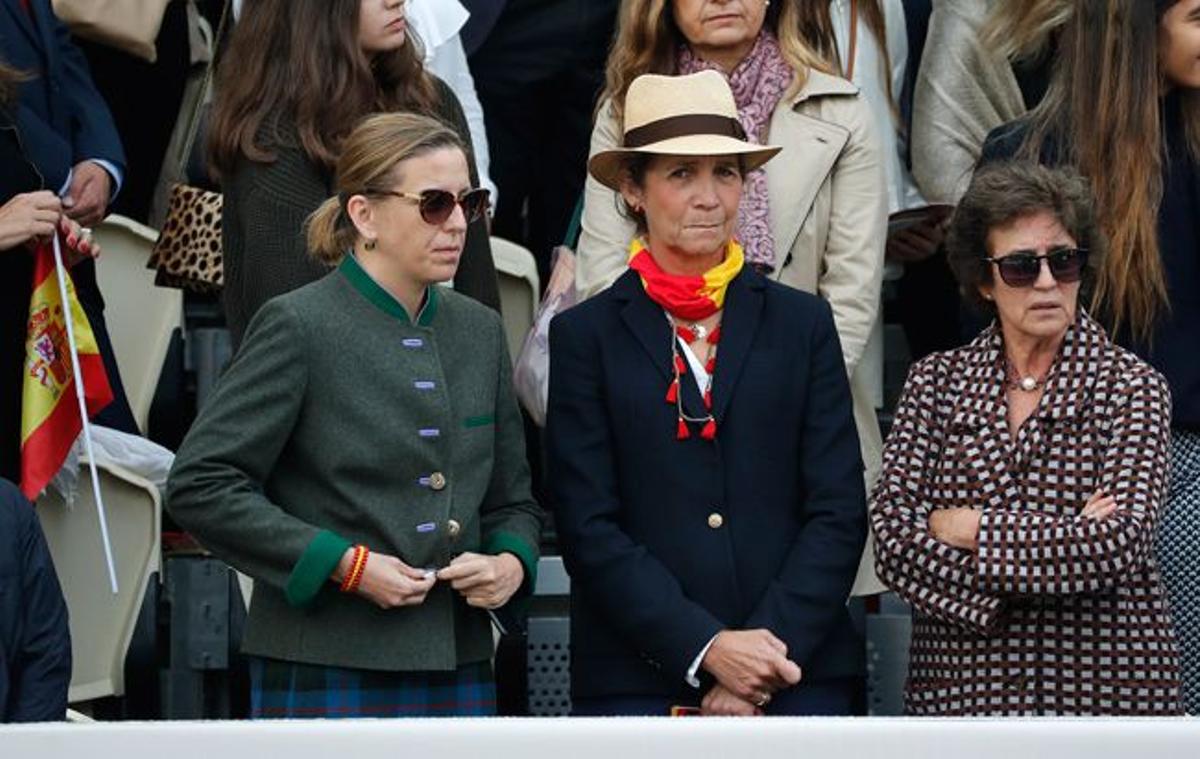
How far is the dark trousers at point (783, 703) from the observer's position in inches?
203

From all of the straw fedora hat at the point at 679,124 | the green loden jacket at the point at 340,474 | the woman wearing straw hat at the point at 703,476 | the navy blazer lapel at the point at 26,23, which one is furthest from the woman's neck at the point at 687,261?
the navy blazer lapel at the point at 26,23

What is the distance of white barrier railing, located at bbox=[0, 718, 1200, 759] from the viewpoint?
270 centimetres

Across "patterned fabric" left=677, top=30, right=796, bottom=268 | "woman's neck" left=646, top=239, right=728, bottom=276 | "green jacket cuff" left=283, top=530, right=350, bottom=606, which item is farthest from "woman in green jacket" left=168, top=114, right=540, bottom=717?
"patterned fabric" left=677, top=30, right=796, bottom=268

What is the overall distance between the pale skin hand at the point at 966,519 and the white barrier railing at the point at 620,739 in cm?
220

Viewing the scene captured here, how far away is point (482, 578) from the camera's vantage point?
5.02m

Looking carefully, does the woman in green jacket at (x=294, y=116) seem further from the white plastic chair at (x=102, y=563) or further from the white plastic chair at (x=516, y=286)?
the white plastic chair at (x=516, y=286)

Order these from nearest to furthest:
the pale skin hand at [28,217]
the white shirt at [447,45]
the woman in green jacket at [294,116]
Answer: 1. the woman in green jacket at [294,116]
2. the pale skin hand at [28,217]
3. the white shirt at [447,45]

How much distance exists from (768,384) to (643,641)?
62cm

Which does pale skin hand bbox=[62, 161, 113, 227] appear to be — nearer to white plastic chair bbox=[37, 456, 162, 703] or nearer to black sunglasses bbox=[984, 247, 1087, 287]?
white plastic chair bbox=[37, 456, 162, 703]

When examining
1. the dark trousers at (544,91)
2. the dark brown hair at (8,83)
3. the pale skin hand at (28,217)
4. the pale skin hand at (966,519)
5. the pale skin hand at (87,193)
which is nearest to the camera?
the pale skin hand at (966,519)

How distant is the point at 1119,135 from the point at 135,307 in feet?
11.0

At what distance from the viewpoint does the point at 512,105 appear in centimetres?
764

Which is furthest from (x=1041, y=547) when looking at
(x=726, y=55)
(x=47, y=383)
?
(x=47, y=383)

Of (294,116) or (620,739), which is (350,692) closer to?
(294,116)
